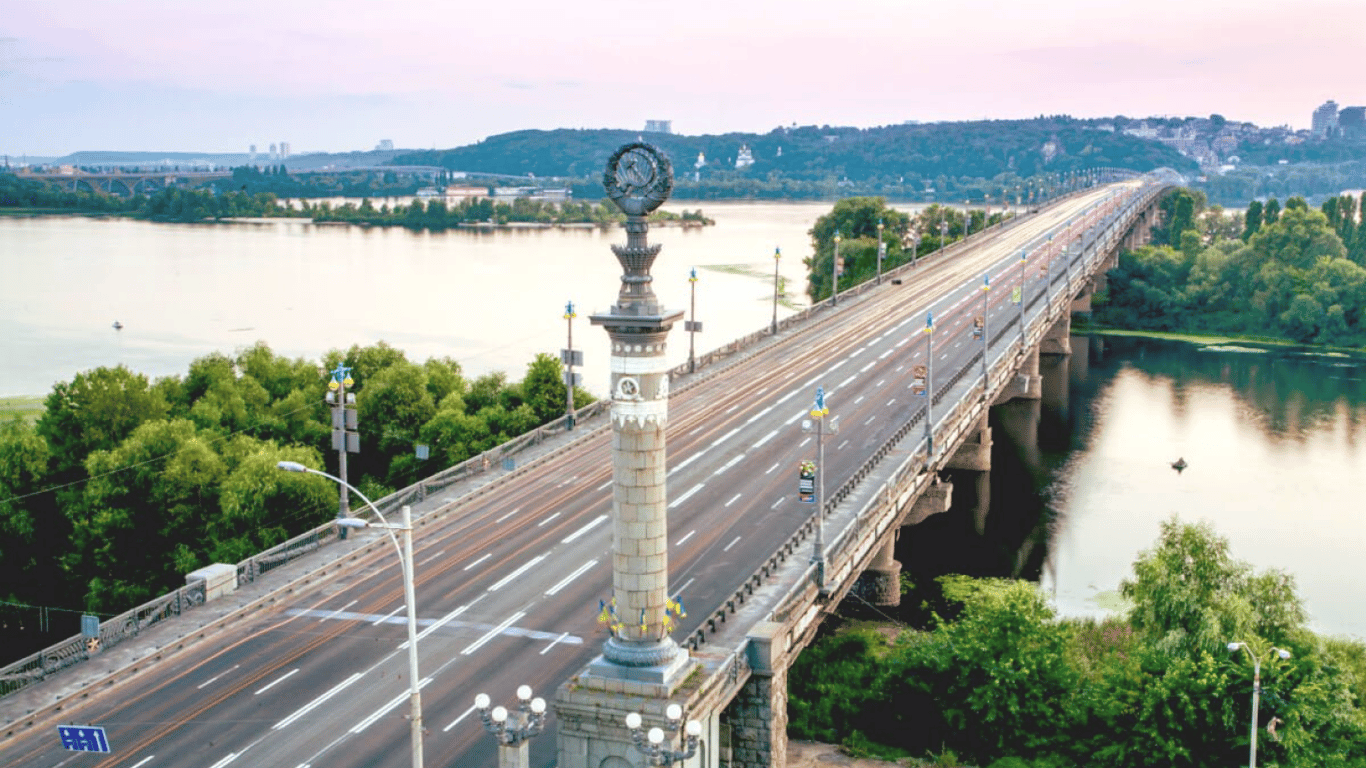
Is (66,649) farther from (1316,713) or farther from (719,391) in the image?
(719,391)

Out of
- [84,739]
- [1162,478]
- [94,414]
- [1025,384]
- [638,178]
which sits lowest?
[1162,478]

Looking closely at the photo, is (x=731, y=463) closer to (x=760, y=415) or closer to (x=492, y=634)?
(x=760, y=415)

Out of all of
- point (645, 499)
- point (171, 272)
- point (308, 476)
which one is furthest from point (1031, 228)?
point (645, 499)

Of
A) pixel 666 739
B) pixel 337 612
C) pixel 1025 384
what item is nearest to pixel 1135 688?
pixel 666 739

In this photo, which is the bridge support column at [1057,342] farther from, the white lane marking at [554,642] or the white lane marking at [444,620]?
the white lane marking at [554,642]

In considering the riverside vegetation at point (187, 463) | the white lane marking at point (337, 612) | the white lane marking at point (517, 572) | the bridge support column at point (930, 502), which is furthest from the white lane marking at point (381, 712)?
the bridge support column at point (930, 502)
